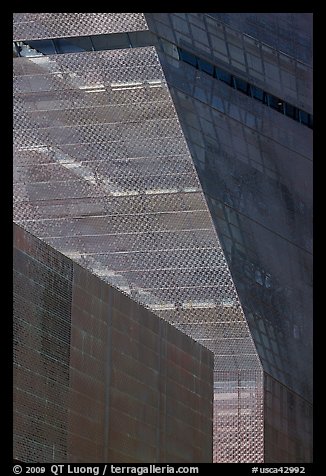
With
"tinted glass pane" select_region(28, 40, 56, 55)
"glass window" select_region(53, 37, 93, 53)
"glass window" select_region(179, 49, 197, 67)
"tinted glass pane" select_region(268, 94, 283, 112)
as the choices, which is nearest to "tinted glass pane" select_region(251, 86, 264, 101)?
"tinted glass pane" select_region(268, 94, 283, 112)

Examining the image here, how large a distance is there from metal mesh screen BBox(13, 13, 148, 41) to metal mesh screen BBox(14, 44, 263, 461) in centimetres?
52

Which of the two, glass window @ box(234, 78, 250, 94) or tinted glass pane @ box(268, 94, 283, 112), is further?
tinted glass pane @ box(268, 94, 283, 112)

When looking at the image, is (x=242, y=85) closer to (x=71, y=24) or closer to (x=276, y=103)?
(x=276, y=103)

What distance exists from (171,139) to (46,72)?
10.4 feet

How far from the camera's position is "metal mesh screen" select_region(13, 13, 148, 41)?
3186 centimetres

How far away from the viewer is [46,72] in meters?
32.8

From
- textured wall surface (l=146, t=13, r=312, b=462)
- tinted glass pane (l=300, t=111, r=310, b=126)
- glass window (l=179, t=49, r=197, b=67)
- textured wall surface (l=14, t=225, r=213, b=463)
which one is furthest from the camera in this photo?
tinted glass pane (l=300, t=111, r=310, b=126)

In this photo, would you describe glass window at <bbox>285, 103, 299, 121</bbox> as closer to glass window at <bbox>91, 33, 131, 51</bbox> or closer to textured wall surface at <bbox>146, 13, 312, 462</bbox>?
textured wall surface at <bbox>146, 13, 312, 462</bbox>

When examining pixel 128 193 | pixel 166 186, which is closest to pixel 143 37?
pixel 166 186

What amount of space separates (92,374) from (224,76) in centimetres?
1168

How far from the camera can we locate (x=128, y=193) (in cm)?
3247

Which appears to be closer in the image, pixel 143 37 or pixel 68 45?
pixel 143 37
